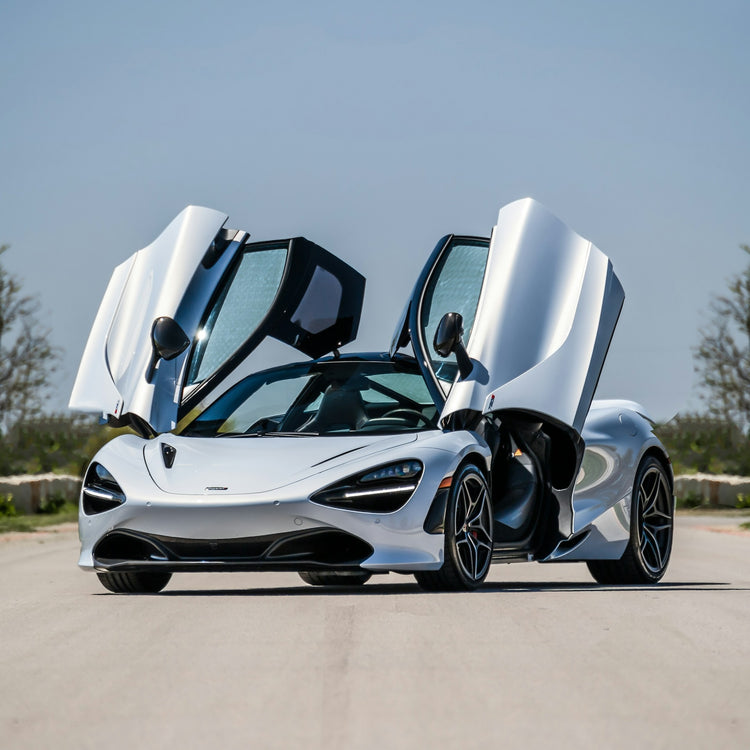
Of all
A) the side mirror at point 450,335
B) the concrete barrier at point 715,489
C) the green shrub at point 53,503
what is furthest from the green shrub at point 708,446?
the side mirror at point 450,335

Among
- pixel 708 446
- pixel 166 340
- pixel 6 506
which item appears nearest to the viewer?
pixel 166 340

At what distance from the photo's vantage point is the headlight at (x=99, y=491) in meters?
8.20

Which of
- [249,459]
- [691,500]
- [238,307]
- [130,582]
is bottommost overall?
[691,500]

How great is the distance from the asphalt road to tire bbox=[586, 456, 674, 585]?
115 centimetres

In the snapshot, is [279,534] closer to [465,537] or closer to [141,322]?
[465,537]

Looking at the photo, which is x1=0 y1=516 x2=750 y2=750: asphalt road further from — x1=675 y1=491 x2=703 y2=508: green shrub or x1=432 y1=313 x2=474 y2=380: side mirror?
x1=675 y1=491 x2=703 y2=508: green shrub

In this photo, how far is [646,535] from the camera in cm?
1010

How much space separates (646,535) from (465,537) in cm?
244

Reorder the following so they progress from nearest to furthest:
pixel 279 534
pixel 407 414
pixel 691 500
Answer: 1. pixel 279 534
2. pixel 407 414
3. pixel 691 500

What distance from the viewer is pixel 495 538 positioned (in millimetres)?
8828

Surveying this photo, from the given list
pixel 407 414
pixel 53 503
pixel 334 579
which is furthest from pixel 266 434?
pixel 53 503

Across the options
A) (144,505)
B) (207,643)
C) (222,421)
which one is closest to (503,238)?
(222,421)

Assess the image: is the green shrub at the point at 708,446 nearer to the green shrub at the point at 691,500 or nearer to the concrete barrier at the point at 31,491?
the green shrub at the point at 691,500

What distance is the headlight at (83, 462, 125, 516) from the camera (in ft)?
26.9
